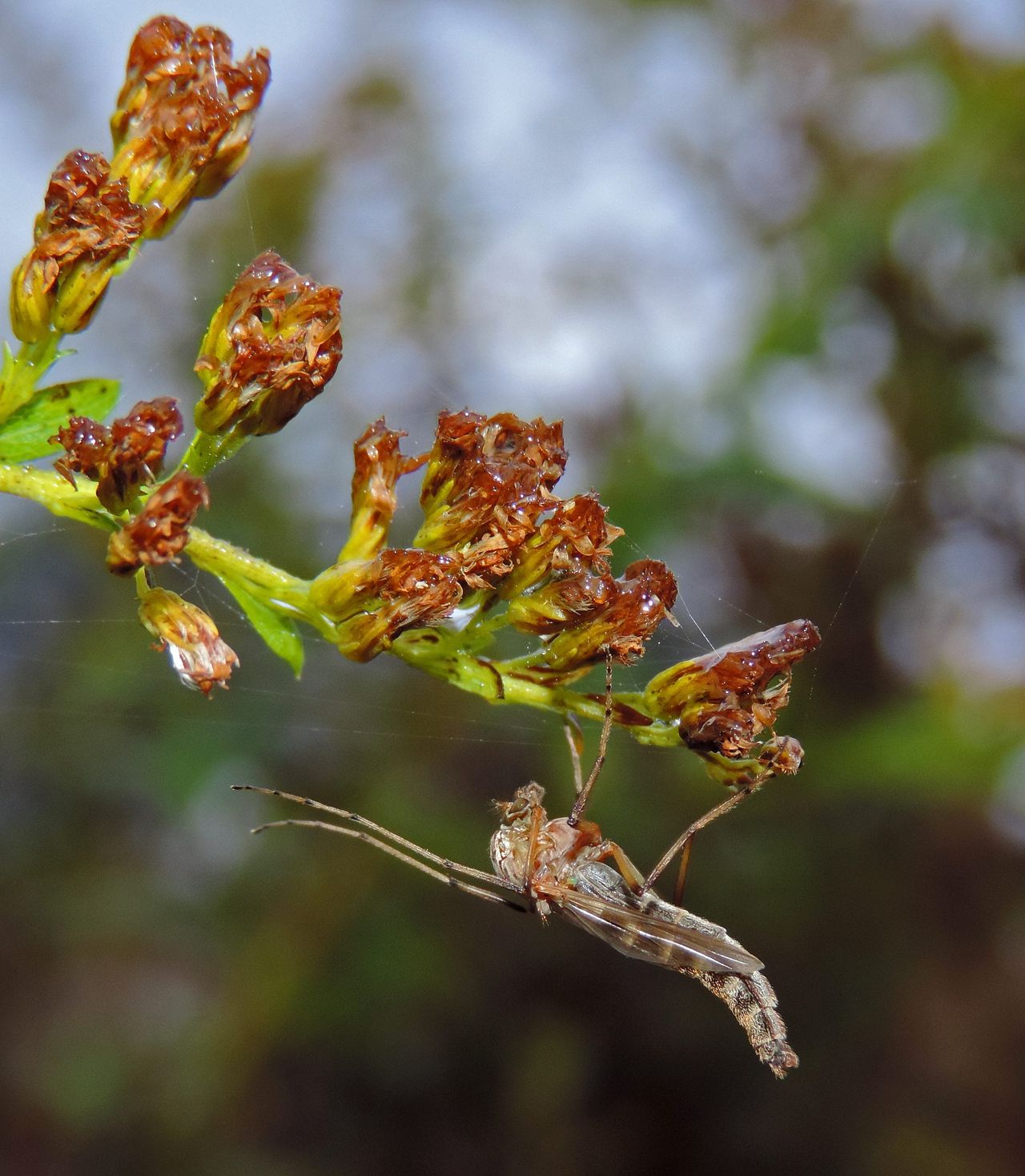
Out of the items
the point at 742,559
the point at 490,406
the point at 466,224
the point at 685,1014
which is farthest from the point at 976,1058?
the point at 466,224

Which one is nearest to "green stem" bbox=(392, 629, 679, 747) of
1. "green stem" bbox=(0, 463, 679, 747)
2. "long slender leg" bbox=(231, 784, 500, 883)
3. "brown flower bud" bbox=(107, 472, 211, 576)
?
"green stem" bbox=(0, 463, 679, 747)

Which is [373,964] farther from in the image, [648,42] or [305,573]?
[648,42]

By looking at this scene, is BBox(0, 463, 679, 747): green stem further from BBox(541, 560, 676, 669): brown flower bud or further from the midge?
the midge

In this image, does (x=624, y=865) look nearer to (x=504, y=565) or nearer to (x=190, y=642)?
(x=504, y=565)

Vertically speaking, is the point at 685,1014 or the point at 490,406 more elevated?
the point at 490,406

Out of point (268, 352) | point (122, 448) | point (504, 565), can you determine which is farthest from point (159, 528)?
point (504, 565)
